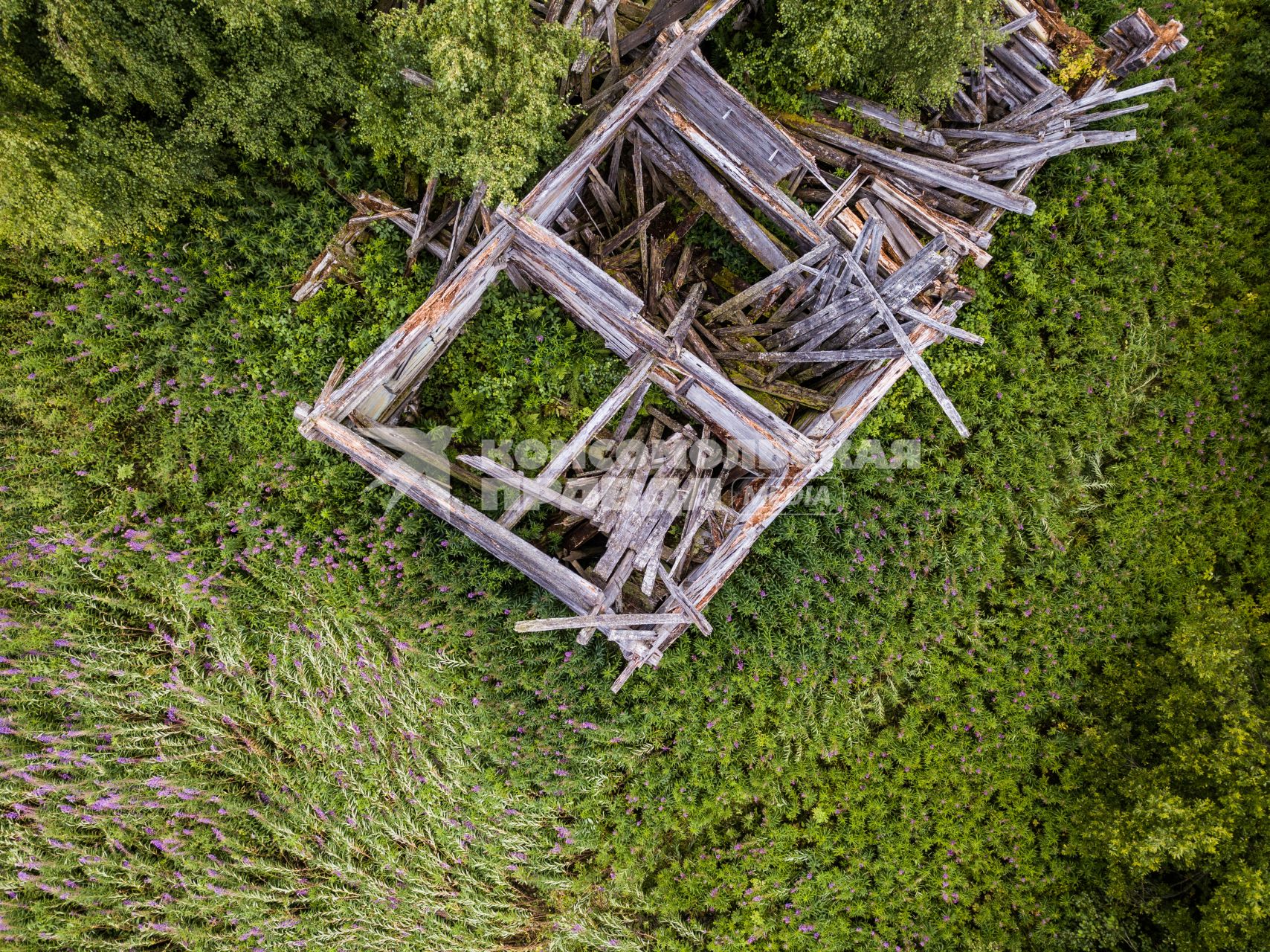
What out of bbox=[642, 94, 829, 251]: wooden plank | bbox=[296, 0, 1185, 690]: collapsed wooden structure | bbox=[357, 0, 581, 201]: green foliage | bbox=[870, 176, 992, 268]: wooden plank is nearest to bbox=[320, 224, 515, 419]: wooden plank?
bbox=[296, 0, 1185, 690]: collapsed wooden structure

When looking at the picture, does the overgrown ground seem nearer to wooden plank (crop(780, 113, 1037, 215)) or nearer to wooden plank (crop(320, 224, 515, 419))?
wooden plank (crop(320, 224, 515, 419))

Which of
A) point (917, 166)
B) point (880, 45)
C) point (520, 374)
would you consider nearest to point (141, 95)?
point (520, 374)

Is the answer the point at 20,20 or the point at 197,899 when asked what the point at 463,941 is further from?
the point at 20,20

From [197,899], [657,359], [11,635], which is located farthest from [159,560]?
[657,359]

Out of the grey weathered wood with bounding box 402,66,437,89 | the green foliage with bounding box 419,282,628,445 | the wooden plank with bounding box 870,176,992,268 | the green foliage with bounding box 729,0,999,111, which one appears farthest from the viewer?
the green foliage with bounding box 419,282,628,445

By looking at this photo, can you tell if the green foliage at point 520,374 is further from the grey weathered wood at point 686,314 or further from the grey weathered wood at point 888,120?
the grey weathered wood at point 888,120

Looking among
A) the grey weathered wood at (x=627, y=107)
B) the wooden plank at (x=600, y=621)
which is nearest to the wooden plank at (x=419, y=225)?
the grey weathered wood at (x=627, y=107)

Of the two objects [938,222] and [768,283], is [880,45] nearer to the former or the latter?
[938,222]
